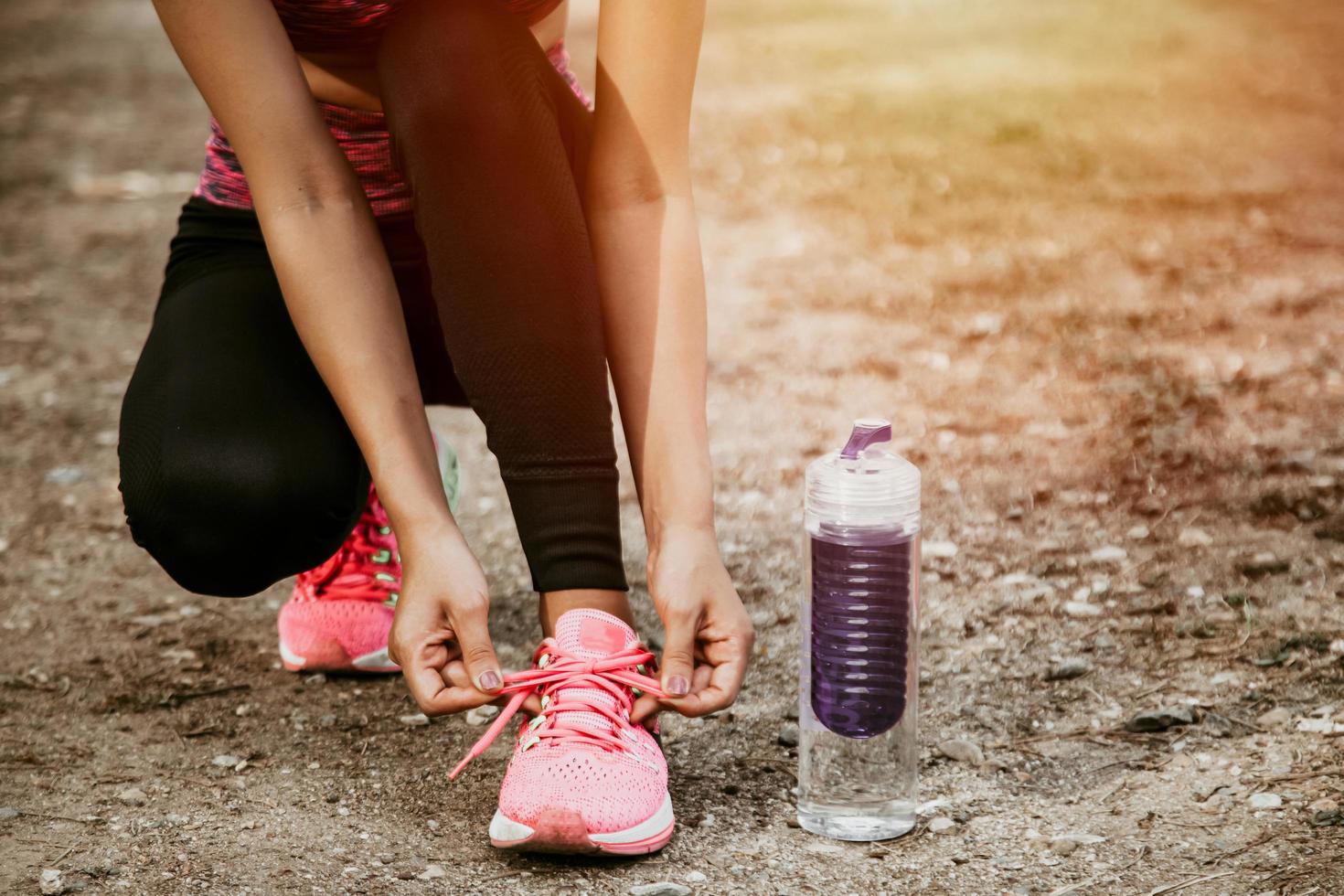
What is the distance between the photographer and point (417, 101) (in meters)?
1.53

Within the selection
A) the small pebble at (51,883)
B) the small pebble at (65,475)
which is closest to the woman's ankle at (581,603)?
the small pebble at (51,883)

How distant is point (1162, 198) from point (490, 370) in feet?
A: 10.7

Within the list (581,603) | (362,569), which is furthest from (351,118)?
(581,603)

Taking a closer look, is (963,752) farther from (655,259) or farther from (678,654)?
(655,259)

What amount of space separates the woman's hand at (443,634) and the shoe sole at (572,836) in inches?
5.3

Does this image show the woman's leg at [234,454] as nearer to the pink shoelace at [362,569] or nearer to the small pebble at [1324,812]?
the pink shoelace at [362,569]

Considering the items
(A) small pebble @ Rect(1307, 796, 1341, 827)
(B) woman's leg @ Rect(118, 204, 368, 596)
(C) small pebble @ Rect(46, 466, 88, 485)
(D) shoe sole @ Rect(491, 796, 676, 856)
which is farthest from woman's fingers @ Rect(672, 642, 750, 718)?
(C) small pebble @ Rect(46, 466, 88, 485)

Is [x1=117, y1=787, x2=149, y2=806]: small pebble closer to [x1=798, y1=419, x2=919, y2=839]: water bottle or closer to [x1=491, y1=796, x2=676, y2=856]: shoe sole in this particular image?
[x1=491, y1=796, x2=676, y2=856]: shoe sole

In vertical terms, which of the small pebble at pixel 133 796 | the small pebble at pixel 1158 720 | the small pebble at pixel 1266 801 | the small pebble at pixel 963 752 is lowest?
the small pebble at pixel 963 752

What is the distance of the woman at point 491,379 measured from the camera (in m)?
1.49

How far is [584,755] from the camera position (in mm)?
1455

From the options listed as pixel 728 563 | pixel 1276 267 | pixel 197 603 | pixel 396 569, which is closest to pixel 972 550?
pixel 728 563

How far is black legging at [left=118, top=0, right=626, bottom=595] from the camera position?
1513 millimetres

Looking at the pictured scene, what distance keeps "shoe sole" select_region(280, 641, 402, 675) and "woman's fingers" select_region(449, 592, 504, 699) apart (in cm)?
55
